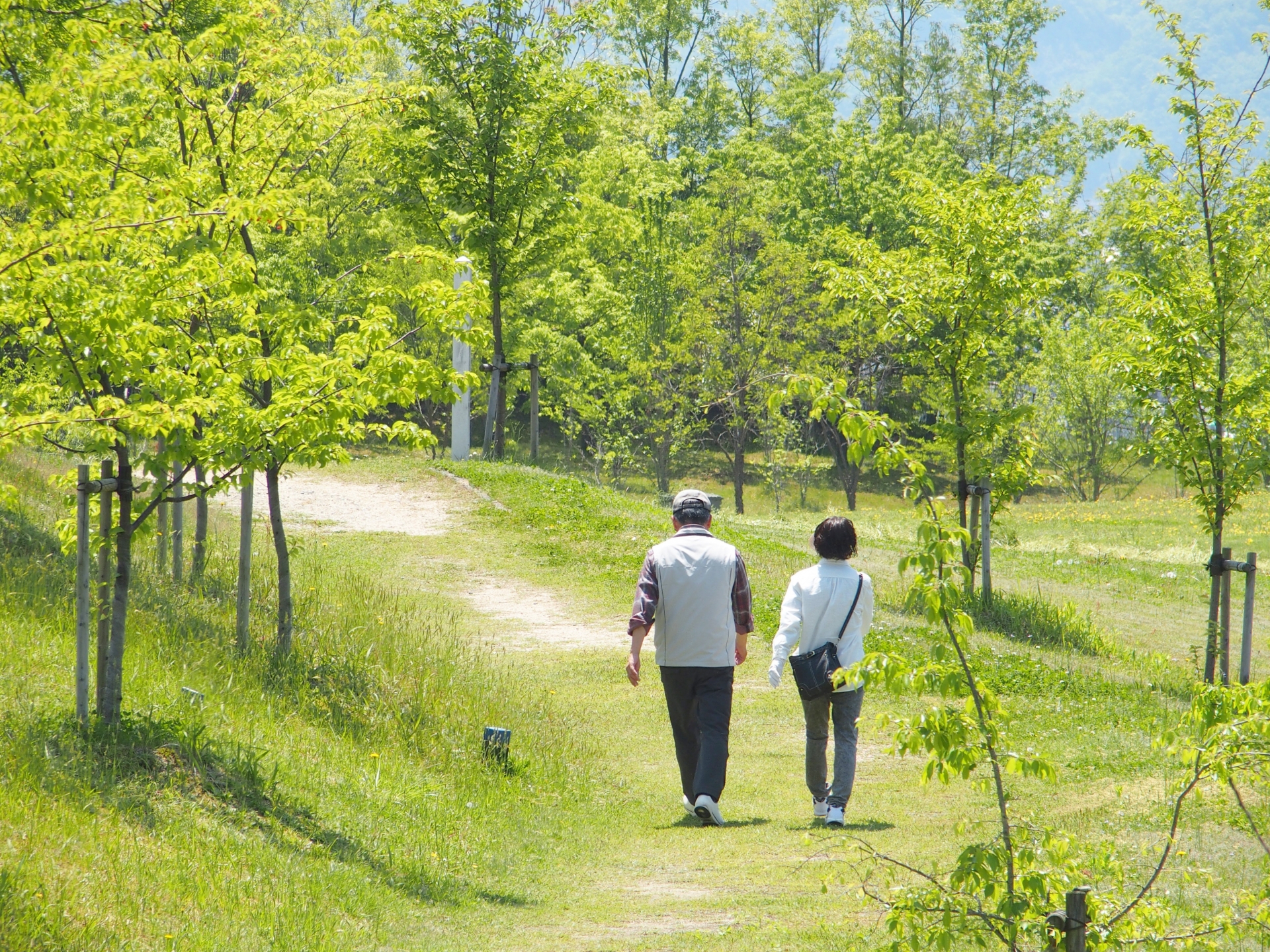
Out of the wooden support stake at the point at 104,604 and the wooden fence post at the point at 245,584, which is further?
the wooden fence post at the point at 245,584

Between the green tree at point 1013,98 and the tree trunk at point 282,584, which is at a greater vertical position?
the green tree at point 1013,98

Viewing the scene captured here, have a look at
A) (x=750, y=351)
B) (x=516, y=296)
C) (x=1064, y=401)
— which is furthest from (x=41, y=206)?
(x=1064, y=401)

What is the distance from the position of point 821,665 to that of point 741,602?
61 cm

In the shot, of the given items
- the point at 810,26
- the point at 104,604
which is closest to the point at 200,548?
the point at 104,604

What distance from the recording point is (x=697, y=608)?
687cm

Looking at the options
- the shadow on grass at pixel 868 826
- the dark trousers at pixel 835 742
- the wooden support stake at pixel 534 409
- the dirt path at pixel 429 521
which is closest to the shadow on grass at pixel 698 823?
the dark trousers at pixel 835 742

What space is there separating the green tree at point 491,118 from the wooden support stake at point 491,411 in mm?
1565

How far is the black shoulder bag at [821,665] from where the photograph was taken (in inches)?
264

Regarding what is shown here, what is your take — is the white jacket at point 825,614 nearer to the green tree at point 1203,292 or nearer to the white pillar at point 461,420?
the green tree at point 1203,292

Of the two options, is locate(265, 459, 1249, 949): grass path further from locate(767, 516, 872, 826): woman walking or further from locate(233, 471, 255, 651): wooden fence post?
locate(233, 471, 255, 651): wooden fence post

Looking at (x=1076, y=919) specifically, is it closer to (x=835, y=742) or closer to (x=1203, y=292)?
(x=835, y=742)

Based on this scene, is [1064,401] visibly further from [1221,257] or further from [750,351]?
[1221,257]

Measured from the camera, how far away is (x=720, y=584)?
6.88 metres

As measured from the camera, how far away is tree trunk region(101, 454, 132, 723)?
6.14 metres
